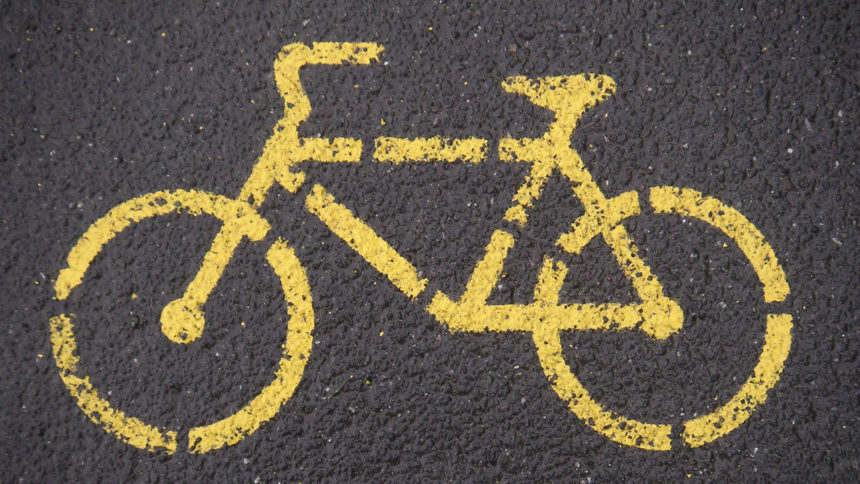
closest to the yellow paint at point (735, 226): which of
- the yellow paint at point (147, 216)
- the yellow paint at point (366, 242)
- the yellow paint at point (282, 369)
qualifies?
the yellow paint at point (366, 242)

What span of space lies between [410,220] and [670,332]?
1213 millimetres

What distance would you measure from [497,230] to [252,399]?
4.21ft

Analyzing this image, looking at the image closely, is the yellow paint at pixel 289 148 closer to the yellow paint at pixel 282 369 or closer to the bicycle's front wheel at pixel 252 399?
the bicycle's front wheel at pixel 252 399

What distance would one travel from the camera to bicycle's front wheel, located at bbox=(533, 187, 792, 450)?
2.37 meters

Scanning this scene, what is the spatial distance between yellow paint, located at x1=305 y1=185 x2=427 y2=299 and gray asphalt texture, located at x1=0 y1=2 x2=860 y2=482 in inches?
1.7

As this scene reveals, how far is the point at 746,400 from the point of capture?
2.37 metres

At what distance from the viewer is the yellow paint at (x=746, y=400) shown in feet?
7.76

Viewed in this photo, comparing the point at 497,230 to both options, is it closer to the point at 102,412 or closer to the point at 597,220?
the point at 597,220

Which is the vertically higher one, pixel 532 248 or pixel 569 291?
pixel 532 248

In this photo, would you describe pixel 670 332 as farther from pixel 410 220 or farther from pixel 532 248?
pixel 410 220

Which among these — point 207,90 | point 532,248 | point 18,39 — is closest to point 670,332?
point 532,248

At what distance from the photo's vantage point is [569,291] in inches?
95.3

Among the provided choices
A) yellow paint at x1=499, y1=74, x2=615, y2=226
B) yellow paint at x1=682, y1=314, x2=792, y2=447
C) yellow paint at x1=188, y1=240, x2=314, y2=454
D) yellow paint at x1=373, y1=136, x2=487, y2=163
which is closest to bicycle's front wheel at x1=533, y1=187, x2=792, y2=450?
yellow paint at x1=682, y1=314, x2=792, y2=447

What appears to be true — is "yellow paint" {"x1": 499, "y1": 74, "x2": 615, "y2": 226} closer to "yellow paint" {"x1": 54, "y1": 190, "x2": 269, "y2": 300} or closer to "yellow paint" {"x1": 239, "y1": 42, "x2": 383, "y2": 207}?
"yellow paint" {"x1": 239, "y1": 42, "x2": 383, "y2": 207}
